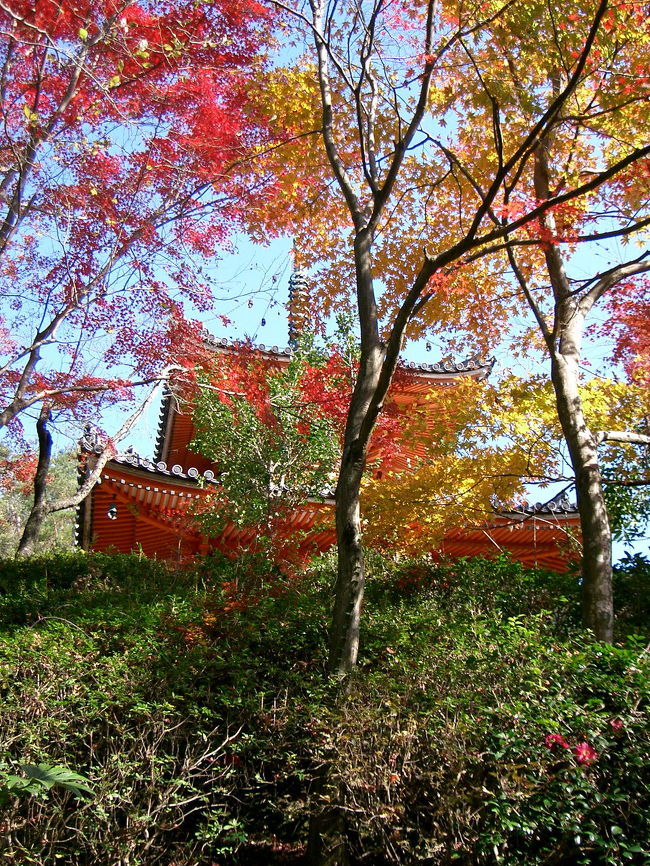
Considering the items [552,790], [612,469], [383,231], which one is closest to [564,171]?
[383,231]

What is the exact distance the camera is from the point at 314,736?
13.8 feet

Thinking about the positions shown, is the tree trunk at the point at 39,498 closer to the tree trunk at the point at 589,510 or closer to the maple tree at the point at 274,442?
the maple tree at the point at 274,442

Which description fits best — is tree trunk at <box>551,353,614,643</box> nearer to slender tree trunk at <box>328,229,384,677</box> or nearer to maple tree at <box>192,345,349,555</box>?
slender tree trunk at <box>328,229,384,677</box>

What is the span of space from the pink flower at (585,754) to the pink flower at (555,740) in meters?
0.07

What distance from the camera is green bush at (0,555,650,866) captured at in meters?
3.32

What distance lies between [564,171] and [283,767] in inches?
239

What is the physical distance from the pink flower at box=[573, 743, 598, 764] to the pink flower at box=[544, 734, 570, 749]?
68 millimetres

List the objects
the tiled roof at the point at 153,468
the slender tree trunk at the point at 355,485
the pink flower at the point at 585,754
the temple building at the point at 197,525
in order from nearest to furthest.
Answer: the pink flower at the point at 585,754 < the slender tree trunk at the point at 355,485 < the temple building at the point at 197,525 < the tiled roof at the point at 153,468

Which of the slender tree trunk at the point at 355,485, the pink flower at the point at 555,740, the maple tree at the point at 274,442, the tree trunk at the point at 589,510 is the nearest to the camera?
the pink flower at the point at 555,740

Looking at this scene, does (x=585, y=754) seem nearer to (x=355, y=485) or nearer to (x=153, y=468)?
(x=355, y=485)

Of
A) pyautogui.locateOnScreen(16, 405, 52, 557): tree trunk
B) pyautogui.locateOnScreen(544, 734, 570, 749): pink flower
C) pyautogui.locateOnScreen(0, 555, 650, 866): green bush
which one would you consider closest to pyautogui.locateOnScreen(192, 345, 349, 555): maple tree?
pyautogui.locateOnScreen(0, 555, 650, 866): green bush

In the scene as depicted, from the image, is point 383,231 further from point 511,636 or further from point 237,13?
point 511,636

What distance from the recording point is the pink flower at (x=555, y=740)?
3.36 m

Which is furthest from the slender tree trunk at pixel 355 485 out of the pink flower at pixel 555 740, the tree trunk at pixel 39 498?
the tree trunk at pixel 39 498
